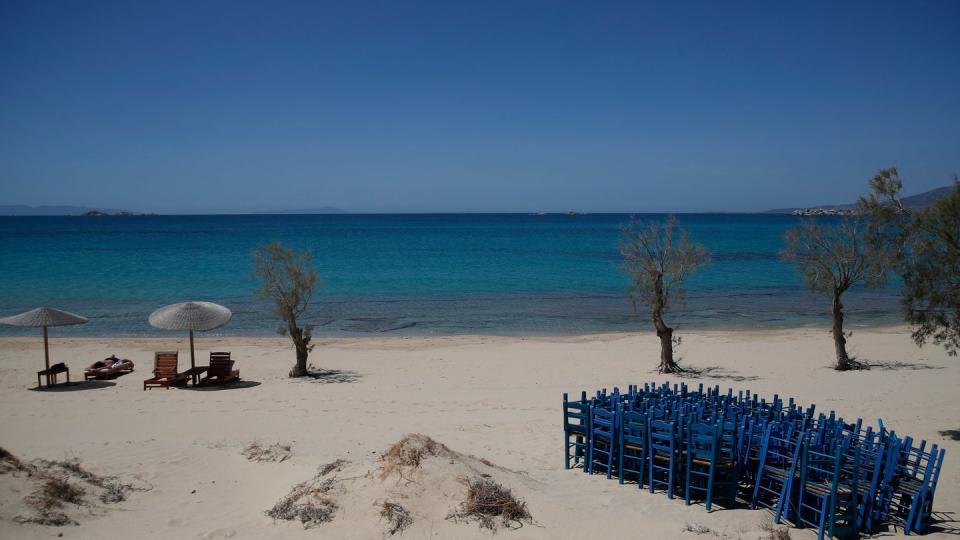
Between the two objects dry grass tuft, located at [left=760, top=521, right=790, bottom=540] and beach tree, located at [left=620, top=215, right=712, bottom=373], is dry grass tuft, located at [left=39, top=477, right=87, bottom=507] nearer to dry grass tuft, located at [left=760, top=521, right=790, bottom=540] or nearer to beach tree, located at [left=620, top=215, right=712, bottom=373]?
dry grass tuft, located at [left=760, top=521, right=790, bottom=540]

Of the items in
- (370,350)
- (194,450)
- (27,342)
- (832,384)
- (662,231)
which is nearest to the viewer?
(194,450)

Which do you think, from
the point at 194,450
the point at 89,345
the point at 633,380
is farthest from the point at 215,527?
the point at 89,345

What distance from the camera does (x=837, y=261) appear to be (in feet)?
63.2

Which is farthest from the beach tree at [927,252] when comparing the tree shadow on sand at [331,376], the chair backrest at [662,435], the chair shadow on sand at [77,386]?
the chair shadow on sand at [77,386]

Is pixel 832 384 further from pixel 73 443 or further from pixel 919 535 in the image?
pixel 73 443

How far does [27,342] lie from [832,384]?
28.1 metres

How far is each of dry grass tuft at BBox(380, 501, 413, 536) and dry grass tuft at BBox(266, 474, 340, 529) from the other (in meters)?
0.66

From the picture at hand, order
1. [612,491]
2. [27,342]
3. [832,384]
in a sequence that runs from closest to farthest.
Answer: [612,491]
[832,384]
[27,342]

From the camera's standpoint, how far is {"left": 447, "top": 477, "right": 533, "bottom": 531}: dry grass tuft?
24.2 feet

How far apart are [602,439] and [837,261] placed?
13.1 meters

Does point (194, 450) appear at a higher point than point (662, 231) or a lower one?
lower

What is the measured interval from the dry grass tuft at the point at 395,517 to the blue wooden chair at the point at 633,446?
3800 millimetres

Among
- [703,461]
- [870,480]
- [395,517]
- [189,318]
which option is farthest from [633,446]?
[189,318]

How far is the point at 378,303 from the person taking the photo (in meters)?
35.8
